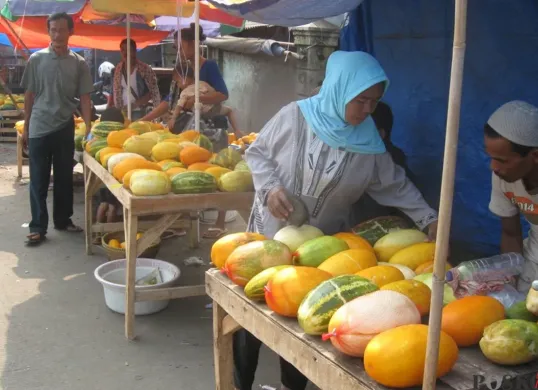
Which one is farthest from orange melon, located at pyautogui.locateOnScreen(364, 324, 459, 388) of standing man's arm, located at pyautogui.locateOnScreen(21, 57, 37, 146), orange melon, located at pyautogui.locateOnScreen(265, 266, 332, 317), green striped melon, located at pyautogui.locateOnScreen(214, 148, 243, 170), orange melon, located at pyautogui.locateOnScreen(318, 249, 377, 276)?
standing man's arm, located at pyautogui.locateOnScreen(21, 57, 37, 146)

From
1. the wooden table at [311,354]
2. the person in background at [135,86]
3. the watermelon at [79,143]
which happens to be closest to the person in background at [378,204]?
the wooden table at [311,354]

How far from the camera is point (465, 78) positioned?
328cm

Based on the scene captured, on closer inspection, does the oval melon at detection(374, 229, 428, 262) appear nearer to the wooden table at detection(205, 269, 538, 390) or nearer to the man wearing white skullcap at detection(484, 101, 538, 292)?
the man wearing white skullcap at detection(484, 101, 538, 292)

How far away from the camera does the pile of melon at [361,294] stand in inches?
58.1

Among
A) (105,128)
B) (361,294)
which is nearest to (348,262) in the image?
(361,294)

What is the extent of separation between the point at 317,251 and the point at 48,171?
15.1ft

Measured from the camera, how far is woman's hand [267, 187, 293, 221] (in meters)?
2.50

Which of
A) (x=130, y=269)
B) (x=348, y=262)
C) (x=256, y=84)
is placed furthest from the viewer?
(x=256, y=84)

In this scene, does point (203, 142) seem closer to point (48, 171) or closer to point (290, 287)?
point (48, 171)

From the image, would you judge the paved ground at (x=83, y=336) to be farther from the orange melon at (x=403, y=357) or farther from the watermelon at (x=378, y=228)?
the orange melon at (x=403, y=357)

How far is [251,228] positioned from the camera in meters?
3.07

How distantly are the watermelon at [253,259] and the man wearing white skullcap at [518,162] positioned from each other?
81cm

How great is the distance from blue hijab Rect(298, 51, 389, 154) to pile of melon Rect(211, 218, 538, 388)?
1.63ft

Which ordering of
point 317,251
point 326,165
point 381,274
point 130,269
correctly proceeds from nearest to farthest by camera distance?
point 381,274
point 317,251
point 326,165
point 130,269
